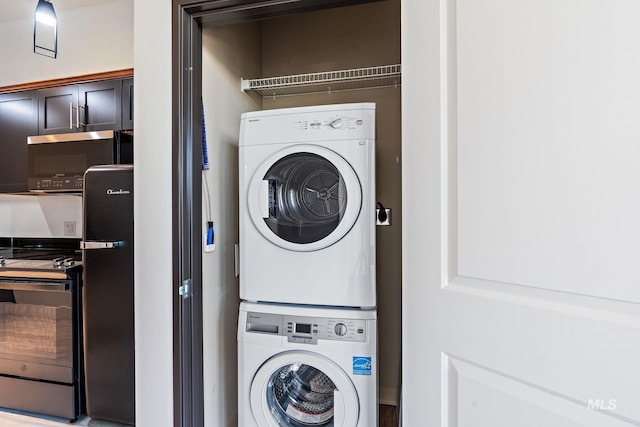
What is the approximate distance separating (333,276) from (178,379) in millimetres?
769

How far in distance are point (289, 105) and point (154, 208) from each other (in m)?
1.30

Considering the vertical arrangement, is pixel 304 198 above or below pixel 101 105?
below

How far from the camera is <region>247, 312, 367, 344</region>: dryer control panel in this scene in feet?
4.55

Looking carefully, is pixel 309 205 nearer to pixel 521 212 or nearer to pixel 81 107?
pixel 521 212

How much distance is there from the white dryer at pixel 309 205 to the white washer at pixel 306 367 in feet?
0.25

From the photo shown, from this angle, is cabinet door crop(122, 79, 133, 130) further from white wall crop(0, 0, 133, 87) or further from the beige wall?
the beige wall

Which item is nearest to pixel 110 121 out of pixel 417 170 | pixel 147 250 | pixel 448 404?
pixel 147 250

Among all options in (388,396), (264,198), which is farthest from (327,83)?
(388,396)

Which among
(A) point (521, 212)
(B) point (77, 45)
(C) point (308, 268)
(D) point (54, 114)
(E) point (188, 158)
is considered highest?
(B) point (77, 45)

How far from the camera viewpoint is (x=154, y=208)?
1.31 metres

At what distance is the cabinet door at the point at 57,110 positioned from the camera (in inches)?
89.0

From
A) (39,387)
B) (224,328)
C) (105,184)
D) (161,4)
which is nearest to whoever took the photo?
(161,4)

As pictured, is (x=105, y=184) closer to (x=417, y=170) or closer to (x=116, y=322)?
(x=116, y=322)

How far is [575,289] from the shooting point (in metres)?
0.64
